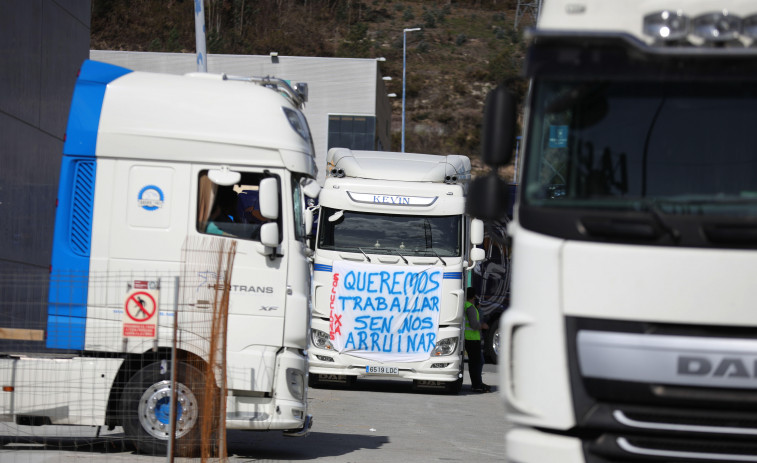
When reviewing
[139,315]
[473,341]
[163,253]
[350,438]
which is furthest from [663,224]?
[473,341]

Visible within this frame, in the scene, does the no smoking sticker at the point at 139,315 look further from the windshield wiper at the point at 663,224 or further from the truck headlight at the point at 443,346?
the truck headlight at the point at 443,346

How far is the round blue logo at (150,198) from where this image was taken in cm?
1045

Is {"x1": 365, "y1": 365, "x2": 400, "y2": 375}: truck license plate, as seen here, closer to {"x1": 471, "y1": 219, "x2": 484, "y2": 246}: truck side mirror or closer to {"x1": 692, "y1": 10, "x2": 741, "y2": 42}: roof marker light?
{"x1": 471, "y1": 219, "x2": 484, "y2": 246}: truck side mirror

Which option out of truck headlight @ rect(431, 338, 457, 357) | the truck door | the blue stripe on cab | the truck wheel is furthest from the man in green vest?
the blue stripe on cab

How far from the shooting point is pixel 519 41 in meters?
116

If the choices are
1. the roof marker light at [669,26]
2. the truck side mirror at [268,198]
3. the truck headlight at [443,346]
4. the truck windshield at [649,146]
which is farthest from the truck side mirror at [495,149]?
the truck headlight at [443,346]

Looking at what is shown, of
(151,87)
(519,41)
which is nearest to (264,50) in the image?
(519,41)

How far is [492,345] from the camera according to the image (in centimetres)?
2536

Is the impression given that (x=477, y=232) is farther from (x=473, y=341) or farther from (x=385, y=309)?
(x=473, y=341)

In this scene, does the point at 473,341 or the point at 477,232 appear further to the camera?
the point at 473,341

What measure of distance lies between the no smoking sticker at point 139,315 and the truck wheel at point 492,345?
16466mm

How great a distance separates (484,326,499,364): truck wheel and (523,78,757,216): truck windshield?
1918 cm

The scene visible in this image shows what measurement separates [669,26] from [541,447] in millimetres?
2406

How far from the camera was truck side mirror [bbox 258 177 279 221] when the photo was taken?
1030 cm
